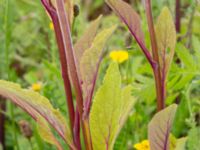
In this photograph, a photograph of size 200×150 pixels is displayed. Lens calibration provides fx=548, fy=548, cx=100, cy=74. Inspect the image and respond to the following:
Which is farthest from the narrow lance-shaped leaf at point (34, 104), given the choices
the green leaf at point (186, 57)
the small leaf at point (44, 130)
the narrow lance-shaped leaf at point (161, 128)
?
the green leaf at point (186, 57)

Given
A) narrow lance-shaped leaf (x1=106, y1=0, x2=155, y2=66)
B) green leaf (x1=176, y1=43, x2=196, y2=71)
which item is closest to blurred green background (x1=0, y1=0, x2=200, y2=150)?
green leaf (x1=176, y1=43, x2=196, y2=71)

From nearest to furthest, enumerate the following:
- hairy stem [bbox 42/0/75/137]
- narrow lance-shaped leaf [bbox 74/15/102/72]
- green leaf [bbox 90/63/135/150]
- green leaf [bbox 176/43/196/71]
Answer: green leaf [bbox 90/63/135/150] < hairy stem [bbox 42/0/75/137] < narrow lance-shaped leaf [bbox 74/15/102/72] < green leaf [bbox 176/43/196/71]

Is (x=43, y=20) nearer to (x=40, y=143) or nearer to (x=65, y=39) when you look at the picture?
(x=40, y=143)

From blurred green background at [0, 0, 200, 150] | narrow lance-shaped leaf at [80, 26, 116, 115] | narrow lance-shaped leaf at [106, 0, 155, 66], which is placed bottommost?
blurred green background at [0, 0, 200, 150]

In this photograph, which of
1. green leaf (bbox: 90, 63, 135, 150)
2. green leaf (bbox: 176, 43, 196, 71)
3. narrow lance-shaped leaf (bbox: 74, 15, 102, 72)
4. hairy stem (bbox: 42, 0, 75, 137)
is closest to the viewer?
green leaf (bbox: 90, 63, 135, 150)

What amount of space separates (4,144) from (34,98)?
1.01 metres

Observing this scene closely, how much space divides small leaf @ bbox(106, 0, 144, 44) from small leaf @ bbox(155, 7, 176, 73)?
4 centimetres

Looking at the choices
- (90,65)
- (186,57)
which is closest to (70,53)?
(90,65)

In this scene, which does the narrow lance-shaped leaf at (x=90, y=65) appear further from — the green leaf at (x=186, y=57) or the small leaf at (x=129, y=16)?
the green leaf at (x=186, y=57)

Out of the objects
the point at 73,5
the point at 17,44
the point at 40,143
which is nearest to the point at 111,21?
the point at 17,44

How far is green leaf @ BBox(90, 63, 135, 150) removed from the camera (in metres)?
1.00

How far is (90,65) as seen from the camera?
108 cm

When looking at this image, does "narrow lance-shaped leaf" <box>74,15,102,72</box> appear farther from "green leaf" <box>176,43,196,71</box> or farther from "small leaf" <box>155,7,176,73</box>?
"green leaf" <box>176,43,196,71</box>

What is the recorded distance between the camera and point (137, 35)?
1.16m
